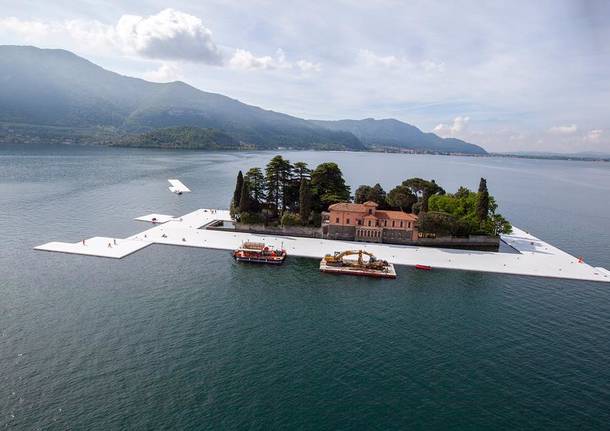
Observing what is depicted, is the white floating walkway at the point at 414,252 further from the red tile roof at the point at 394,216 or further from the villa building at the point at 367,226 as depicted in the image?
the red tile roof at the point at 394,216

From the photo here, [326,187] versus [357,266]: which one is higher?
[326,187]

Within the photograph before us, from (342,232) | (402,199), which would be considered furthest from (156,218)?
(402,199)

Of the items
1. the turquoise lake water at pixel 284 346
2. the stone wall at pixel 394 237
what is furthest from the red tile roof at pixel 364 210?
the turquoise lake water at pixel 284 346

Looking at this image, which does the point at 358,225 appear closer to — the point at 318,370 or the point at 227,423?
the point at 318,370

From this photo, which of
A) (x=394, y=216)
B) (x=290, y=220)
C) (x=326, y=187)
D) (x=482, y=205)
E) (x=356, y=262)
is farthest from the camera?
(x=326, y=187)

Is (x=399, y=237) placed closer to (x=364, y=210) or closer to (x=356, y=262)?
(x=364, y=210)

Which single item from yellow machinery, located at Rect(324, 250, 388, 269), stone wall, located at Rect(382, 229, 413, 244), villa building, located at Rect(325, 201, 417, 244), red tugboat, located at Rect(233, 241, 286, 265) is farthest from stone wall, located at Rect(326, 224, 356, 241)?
red tugboat, located at Rect(233, 241, 286, 265)

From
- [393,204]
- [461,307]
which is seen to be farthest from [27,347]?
[393,204]
